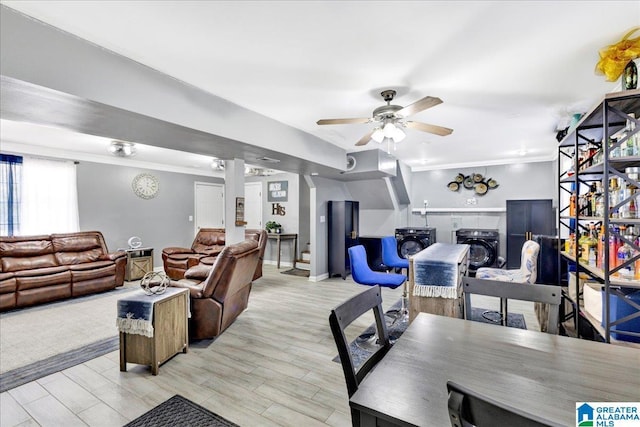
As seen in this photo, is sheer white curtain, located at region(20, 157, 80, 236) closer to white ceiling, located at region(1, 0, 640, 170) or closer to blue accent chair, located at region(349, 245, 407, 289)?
white ceiling, located at region(1, 0, 640, 170)

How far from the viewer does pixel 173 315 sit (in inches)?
102

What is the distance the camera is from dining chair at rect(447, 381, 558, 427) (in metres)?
0.57

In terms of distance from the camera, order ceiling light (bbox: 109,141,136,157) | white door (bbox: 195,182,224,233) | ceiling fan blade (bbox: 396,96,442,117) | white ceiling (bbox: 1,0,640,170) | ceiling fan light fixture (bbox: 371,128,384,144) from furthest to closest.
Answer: white door (bbox: 195,182,224,233) → ceiling light (bbox: 109,141,136,157) → ceiling fan light fixture (bbox: 371,128,384,144) → ceiling fan blade (bbox: 396,96,442,117) → white ceiling (bbox: 1,0,640,170)

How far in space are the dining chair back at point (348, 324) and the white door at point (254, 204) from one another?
264 inches

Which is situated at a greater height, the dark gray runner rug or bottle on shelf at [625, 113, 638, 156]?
bottle on shelf at [625, 113, 638, 156]

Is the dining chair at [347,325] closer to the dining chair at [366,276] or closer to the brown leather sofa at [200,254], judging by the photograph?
the dining chair at [366,276]

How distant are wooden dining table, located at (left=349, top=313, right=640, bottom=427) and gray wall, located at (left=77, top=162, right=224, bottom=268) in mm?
6443

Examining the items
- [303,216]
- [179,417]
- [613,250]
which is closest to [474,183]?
[303,216]

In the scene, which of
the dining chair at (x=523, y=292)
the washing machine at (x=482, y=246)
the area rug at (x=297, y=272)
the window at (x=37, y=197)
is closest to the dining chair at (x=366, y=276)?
the dining chair at (x=523, y=292)

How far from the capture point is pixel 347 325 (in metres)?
1.18

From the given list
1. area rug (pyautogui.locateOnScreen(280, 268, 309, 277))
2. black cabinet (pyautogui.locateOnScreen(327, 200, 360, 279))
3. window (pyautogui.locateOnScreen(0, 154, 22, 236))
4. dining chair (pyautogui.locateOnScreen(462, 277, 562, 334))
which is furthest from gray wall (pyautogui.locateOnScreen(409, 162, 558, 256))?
window (pyautogui.locateOnScreen(0, 154, 22, 236))

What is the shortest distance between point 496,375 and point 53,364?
3454 millimetres

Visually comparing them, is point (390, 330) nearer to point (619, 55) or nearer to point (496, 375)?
point (496, 375)

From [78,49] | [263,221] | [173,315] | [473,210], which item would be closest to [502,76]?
[78,49]
